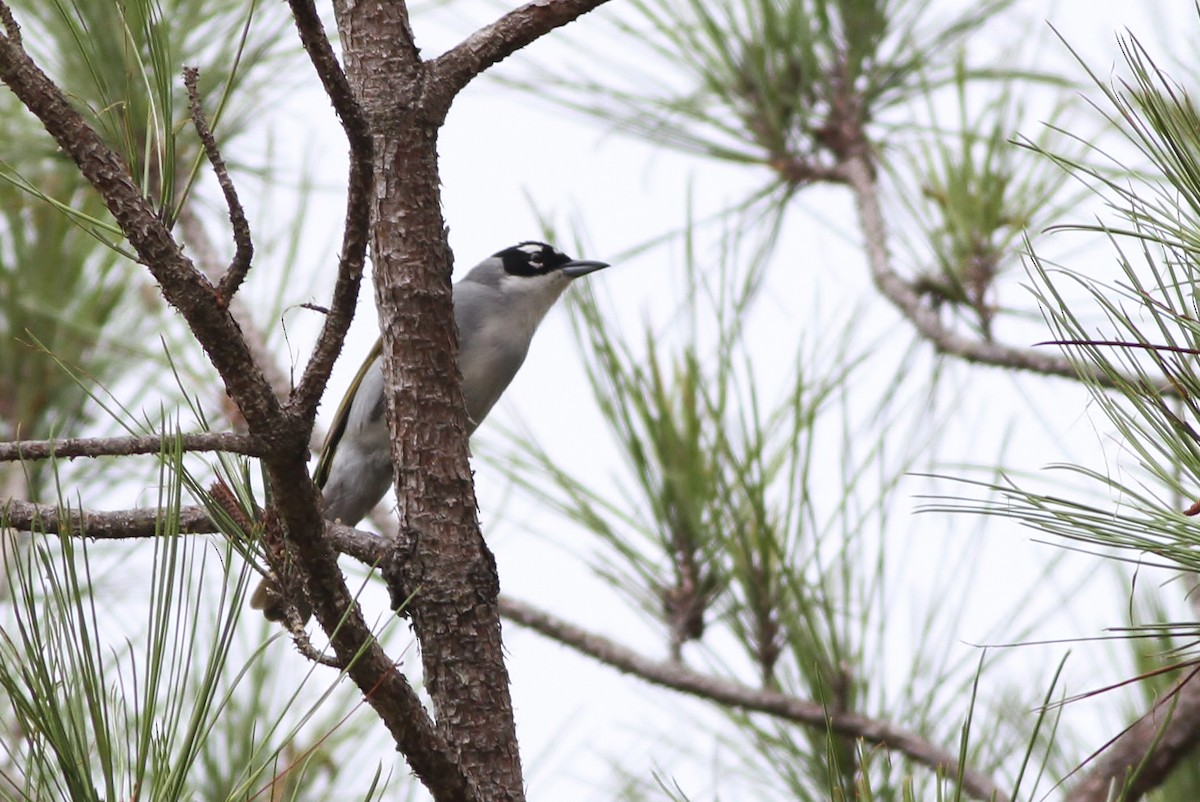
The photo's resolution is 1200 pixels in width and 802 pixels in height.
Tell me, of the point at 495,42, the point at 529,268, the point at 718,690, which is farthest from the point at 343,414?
the point at 495,42

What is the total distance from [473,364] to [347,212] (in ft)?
7.58

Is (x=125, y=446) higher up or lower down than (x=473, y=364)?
lower down

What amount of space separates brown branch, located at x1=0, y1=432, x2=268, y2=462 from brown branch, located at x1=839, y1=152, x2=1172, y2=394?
5.45 feet

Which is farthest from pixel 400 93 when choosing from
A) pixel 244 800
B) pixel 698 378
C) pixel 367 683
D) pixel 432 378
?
pixel 698 378

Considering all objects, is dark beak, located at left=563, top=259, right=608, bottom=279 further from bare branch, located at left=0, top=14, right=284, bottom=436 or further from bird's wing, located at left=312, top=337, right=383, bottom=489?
bare branch, located at left=0, top=14, right=284, bottom=436

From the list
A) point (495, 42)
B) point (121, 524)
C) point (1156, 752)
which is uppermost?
point (495, 42)

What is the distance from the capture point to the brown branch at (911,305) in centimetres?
277

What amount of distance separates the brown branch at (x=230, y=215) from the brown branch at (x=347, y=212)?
11 cm

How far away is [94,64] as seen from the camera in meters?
1.68

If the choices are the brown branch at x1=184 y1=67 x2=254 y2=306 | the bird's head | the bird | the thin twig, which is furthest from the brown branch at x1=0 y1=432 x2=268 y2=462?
the bird's head

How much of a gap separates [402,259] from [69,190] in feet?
7.09

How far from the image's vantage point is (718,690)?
2.79 meters

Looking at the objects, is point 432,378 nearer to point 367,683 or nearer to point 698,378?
point 367,683

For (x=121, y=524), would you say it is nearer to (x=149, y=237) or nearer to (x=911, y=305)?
(x=149, y=237)
